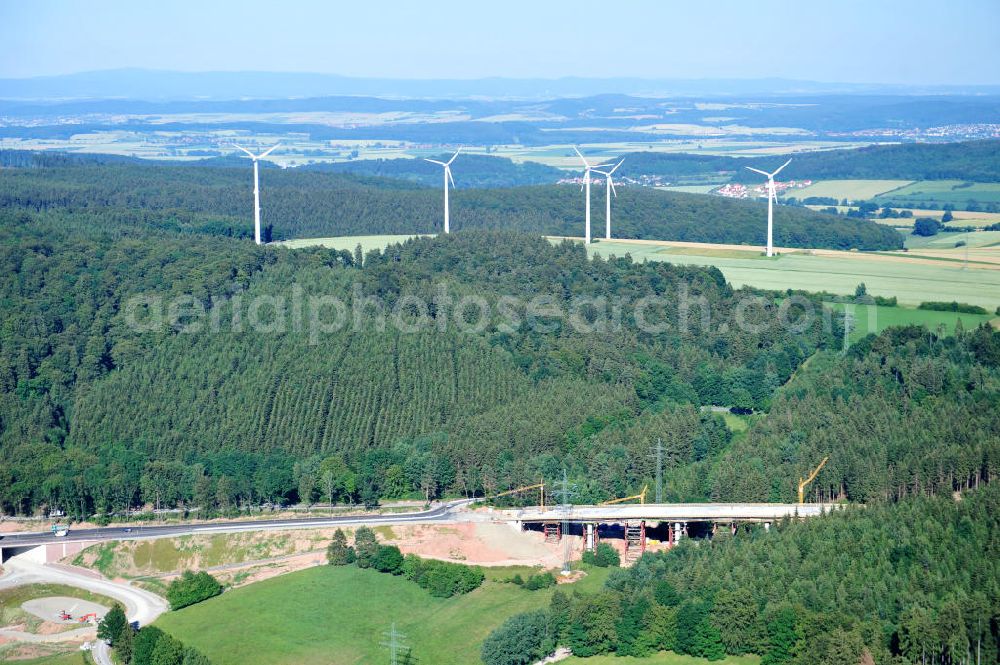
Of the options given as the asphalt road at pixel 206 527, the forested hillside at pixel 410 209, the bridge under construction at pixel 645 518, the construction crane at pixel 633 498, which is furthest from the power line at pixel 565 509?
the forested hillside at pixel 410 209

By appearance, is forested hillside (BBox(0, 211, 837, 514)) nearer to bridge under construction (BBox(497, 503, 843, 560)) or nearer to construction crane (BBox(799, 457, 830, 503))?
bridge under construction (BBox(497, 503, 843, 560))

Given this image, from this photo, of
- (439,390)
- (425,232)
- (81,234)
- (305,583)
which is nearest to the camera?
(305,583)

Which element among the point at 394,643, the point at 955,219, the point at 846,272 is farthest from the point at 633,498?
the point at 955,219

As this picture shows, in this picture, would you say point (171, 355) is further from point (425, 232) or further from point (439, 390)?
point (425, 232)

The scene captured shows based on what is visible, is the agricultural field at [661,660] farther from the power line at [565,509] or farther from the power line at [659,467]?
the power line at [659,467]

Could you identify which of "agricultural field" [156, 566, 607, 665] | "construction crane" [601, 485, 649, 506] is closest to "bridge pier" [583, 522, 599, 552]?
"construction crane" [601, 485, 649, 506]

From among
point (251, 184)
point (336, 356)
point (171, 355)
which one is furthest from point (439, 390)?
point (251, 184)

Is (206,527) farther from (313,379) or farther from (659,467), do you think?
(659,467)
